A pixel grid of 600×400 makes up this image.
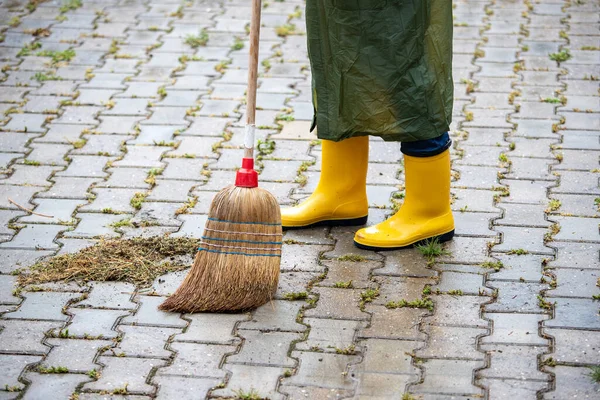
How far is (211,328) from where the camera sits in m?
3.55

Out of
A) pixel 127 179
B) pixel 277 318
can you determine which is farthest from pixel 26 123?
pixel 277 318

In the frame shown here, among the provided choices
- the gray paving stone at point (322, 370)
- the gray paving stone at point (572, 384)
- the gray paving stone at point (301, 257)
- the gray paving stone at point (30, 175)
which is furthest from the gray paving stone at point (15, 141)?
the gray paving stone at point (572, 384)

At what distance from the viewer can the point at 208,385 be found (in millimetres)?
3182

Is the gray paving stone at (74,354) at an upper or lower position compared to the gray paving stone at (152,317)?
upper

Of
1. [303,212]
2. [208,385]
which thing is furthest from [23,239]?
[208,385]

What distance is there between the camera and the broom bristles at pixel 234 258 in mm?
3650

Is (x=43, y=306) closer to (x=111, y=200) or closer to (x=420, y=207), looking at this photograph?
(x=111, y=200)

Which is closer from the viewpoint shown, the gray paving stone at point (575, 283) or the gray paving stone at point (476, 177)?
the gray paving stone at point (575, 283)

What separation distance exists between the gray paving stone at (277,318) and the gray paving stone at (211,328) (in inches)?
2.0

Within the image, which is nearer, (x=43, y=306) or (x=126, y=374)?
(x=126, y=374)

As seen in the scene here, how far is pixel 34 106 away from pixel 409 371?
3484 millimetres

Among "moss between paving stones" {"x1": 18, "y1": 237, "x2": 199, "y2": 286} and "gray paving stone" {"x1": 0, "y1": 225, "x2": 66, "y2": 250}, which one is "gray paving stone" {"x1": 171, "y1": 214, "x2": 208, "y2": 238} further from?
"gray paving stone" {"x1": 0, "y1": 225, "x2": 66, "y2": 250}

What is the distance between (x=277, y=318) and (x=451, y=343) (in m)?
0.65

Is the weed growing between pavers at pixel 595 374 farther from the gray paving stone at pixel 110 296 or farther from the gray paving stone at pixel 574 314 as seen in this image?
the gray paving stone at pixel 110 296
